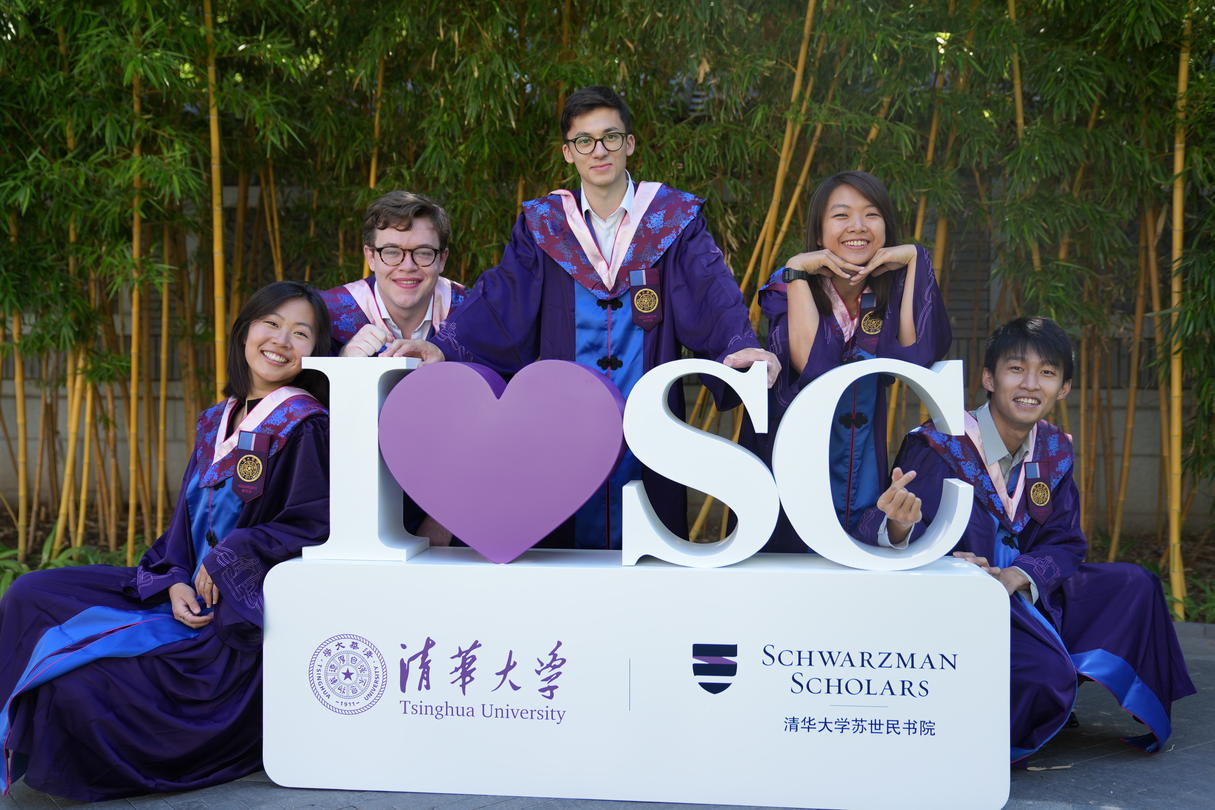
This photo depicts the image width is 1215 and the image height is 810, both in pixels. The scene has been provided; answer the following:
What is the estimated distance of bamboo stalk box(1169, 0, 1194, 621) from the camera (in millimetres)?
3619

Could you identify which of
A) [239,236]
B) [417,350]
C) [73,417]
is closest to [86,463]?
[73,417]

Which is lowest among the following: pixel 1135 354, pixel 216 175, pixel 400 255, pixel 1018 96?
pixel 1135 354

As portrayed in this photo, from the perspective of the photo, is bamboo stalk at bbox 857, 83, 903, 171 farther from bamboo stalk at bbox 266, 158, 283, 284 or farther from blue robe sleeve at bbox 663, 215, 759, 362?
bamboo stalk at bbox 266, 158, 283, 284

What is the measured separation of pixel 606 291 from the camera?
104 inches

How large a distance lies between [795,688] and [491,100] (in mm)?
2425

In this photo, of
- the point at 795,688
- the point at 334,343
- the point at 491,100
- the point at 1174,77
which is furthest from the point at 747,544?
the point at 1174,77

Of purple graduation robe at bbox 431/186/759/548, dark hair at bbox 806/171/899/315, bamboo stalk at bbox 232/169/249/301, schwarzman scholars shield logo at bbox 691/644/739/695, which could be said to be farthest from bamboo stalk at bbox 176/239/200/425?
schwarzman scholars shield logo at bbox 691/644/739/695

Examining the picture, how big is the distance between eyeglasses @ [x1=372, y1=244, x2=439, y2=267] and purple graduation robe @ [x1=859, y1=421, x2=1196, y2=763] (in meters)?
1.35

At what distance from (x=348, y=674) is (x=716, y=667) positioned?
83 cm

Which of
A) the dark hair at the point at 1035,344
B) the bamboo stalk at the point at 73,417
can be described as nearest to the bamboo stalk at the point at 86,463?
the bamboo stalk at the point at 73,417

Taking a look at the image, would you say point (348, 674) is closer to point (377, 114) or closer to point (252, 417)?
point (252, 417)

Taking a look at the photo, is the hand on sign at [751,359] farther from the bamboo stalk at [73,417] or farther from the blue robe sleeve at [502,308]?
the bamboo stalk at [73,417]

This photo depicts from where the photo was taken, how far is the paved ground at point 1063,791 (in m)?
2.25

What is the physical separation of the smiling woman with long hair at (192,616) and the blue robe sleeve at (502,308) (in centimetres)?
35
